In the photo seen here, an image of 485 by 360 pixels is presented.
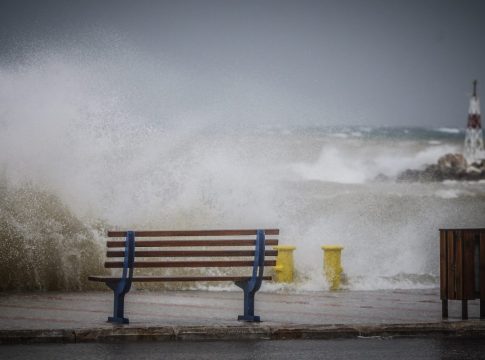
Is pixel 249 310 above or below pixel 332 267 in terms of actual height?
below

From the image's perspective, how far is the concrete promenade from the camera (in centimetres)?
823

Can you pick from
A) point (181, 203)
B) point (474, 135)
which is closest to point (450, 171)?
point (474, 135)

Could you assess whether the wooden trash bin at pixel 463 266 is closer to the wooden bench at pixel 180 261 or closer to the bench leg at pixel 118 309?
the wooden bench at pixel 180 261

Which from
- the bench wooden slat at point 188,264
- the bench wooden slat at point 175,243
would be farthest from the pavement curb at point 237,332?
the bench wooden slat at point 175,243

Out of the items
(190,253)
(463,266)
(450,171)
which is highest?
(450,171)

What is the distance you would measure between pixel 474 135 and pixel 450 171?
248 centimetres

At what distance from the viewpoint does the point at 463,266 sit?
9414 mm

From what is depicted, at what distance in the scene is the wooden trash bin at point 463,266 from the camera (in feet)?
30.8

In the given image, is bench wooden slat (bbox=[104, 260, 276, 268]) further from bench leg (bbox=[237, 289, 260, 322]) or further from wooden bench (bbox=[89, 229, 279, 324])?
bench leg (bbox=[237, 289, 260, 322])

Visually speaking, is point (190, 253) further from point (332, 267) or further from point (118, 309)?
point (332, 267)

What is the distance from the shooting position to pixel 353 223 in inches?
1433

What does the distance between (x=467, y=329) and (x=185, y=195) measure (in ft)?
35.4

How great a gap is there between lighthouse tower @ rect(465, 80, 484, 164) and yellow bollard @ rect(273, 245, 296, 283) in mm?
26962

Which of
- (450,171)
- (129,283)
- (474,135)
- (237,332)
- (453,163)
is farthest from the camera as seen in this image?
(453,163)
